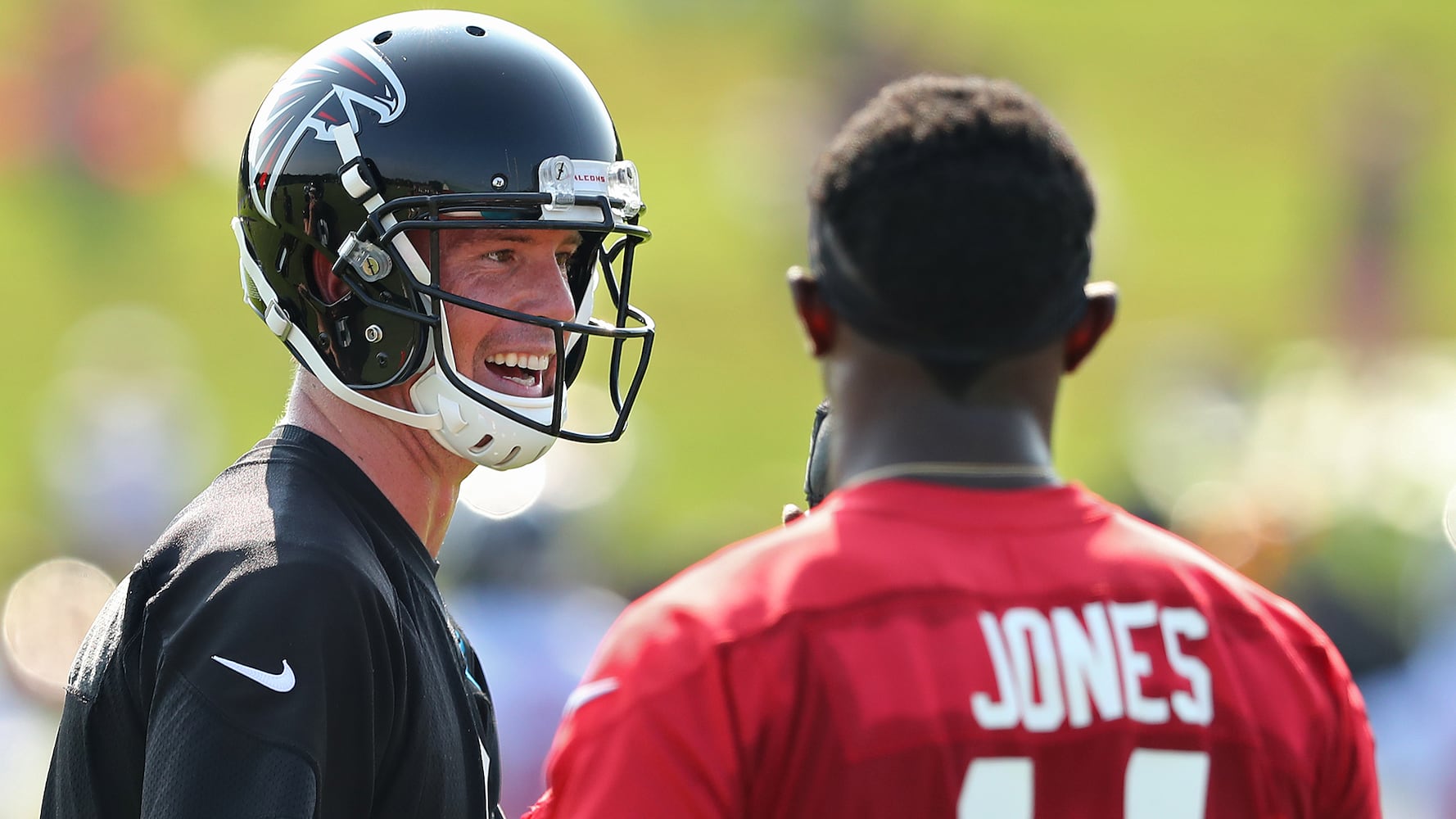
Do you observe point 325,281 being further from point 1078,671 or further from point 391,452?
point 1078,671

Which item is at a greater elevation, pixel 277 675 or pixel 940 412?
pixel 940 412

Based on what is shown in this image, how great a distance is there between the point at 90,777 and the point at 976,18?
2418 cm

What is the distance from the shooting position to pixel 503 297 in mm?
2736

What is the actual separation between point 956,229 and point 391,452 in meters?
1.23

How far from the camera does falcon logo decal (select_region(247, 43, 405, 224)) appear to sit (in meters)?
2.76

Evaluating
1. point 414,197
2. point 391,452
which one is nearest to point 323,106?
point 414,197

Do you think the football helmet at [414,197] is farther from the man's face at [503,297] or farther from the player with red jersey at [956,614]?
the player with red jersey at [956,614]

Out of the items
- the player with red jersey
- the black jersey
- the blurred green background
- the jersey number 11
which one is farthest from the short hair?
the blurred green background

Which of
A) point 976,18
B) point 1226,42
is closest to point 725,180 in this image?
point 976,18

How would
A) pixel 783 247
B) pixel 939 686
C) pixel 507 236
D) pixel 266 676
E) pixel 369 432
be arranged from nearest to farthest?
pixel 939 686 < pixel 266 676 < pixel 369 432 < pixel 507 236 < pixel 783 247

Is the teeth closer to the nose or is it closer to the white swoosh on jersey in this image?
the nose

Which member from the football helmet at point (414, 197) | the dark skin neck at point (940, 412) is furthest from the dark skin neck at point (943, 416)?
the football helmet at point (414, 197)

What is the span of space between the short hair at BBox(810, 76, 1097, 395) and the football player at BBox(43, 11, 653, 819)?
2.82ft

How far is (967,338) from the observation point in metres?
1.80
